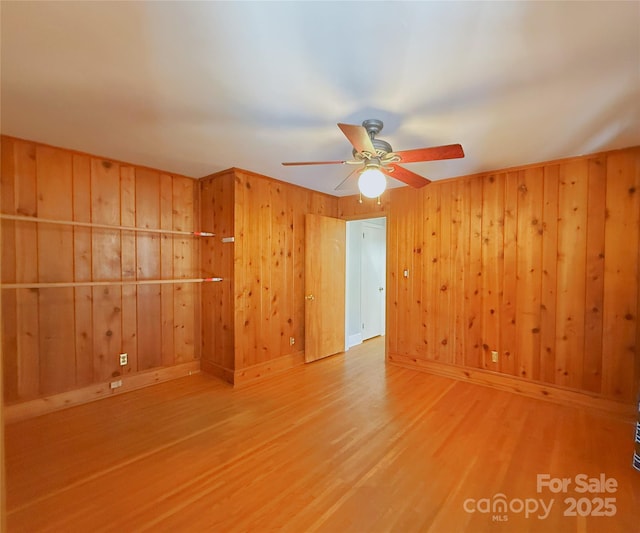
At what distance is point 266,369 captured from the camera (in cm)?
393

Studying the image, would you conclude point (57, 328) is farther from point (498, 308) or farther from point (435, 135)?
point (498, 308)

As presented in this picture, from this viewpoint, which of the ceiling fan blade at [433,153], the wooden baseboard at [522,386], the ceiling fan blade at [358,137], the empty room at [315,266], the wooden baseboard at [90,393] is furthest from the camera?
the wooden baseboard at [522,386]

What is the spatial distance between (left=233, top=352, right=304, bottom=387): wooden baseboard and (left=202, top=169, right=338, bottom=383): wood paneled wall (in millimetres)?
11

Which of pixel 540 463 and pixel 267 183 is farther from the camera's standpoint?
pixel 267 183

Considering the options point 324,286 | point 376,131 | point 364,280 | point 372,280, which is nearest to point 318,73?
point 376,131

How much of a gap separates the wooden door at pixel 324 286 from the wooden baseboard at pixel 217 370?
1.09m

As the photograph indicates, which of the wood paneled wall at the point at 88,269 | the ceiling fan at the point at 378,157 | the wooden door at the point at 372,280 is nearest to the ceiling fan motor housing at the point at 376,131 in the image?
the ceiling fan at the point at 378,157

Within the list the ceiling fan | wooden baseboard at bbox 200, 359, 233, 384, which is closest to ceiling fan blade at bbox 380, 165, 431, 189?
the ceiling fan

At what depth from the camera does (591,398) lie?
3107 millimetres

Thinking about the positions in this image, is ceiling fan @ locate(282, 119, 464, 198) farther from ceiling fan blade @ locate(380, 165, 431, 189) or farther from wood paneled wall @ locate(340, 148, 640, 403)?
wood paneled wall @ locate(340, 148, 640, 403)

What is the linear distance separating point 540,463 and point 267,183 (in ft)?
11.9

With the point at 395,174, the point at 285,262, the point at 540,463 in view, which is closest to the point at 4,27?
the point at 395,174

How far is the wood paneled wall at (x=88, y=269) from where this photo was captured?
111 inches

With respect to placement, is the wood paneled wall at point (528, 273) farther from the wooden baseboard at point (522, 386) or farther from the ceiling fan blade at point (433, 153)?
the ceiling fan blade at point (433, 153)
